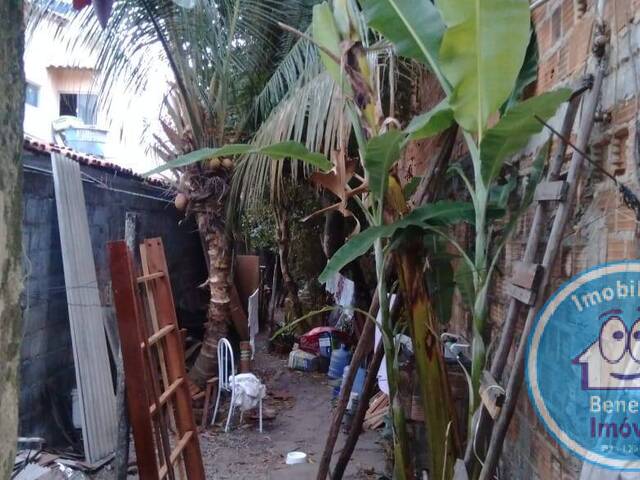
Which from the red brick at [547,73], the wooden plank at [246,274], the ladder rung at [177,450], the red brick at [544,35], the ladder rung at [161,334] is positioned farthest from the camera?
the wooden plank at [246,274]

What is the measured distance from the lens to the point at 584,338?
176 cm

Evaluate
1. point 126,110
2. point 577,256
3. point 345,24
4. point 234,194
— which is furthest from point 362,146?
point 126,110

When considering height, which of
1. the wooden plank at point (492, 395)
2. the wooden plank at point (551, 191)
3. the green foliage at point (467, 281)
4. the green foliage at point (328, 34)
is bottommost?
the wooden plank at point (492, 395)

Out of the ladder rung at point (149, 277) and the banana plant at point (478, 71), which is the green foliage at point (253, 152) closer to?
the banana plant at point (478, 71)

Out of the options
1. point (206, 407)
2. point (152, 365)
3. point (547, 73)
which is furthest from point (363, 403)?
point (206, 407)

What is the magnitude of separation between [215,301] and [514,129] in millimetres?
5575

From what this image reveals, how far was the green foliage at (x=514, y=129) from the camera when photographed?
187 centimetres

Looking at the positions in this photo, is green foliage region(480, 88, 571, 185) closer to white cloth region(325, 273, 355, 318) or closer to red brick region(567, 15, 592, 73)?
red brick region(567, 15, 592, 73)

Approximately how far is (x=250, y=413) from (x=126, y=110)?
3.71 m

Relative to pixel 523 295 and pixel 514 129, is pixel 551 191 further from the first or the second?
pixel 523 295

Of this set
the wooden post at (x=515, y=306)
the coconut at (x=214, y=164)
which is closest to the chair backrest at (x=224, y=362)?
the coconut at (x=214, y=164)

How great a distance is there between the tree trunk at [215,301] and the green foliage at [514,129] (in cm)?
502

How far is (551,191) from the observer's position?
81.4 inches

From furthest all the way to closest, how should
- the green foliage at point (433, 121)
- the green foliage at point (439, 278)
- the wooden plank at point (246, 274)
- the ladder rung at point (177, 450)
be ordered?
the wooden plank at point (246, 274) → the ladder rung at point (177, 450) → the green foliage at point (439, 278) → the green foliage at point (433, 121)
